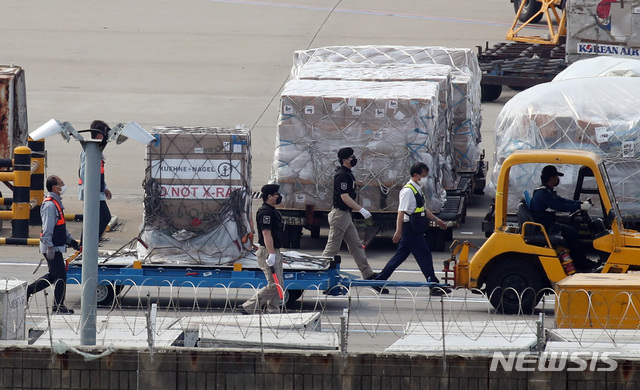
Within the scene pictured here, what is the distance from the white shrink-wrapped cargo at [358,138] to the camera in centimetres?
1586

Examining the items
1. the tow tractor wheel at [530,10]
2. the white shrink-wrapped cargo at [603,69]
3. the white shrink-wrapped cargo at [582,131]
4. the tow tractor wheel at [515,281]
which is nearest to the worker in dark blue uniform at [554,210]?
the tow tractor wheel at [515,281]

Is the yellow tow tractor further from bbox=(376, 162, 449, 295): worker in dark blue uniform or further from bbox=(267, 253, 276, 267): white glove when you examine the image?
bbox=(267, 253, 276, 267): white glove

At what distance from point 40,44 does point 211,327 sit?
82.7ft

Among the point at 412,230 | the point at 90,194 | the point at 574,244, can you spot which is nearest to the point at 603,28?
the point at 412,230

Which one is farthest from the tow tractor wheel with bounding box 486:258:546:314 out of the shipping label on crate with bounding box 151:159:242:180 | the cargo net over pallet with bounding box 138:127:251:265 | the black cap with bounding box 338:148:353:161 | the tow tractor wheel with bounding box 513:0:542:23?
the tow tractor wheel with bounding box 513:0:542:23

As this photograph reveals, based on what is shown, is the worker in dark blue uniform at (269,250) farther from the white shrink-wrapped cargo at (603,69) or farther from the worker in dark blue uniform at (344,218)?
the white shrink-wrapped cargo at (603,69)

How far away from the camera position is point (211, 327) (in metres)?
9.34

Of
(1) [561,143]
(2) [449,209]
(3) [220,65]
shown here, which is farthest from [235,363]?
(3) [220,65]

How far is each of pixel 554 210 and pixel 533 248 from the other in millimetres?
505

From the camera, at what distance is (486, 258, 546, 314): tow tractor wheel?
1262cm

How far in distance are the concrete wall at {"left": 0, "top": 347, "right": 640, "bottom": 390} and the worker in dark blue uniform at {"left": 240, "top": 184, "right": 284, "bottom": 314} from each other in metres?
3.75

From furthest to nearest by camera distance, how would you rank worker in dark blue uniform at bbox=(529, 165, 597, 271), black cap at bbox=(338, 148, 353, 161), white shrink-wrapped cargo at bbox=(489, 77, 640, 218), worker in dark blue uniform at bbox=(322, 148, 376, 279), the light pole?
1. white shrink-wrapped cargo at bbox=(489, 77, 640, 218)
2. black cap at bbox=(338, 148, 353, 161)
3. worker in dark blue uniform at bbox=(322, 148, 376, 279)
4. worker in dark blue uniform at bbox=(529, 165, 597, 271)
5. the light pole

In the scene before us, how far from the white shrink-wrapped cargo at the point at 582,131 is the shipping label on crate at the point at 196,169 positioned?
14.4 ft

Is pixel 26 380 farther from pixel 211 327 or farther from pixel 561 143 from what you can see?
pixel 561 143
